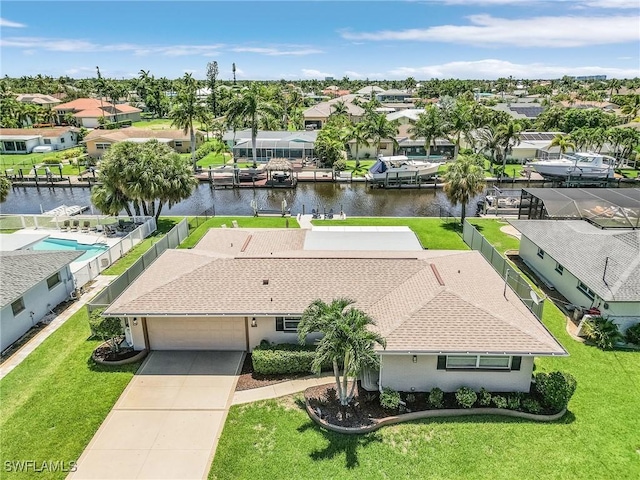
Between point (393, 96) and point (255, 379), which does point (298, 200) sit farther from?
point (393, 96)

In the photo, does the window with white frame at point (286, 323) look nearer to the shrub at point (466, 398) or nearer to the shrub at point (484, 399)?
the shrub at point (466, 398)

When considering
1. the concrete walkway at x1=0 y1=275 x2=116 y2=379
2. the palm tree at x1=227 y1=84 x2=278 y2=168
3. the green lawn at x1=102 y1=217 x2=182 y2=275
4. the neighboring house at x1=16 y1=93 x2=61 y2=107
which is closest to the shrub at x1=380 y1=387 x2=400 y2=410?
the concrete walkway at x1=0 y1=275 x2=116 y2=379

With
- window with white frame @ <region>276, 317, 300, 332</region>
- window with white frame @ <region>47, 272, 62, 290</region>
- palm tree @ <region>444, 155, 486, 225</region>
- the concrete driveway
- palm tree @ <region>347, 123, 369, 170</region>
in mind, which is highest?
palm tree @ <region>347, 123, 369, 170</region>

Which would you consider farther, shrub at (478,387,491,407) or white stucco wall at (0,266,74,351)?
white stucco wall at (0,266,74,351)

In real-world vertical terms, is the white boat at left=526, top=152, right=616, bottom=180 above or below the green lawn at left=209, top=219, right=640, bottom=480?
above

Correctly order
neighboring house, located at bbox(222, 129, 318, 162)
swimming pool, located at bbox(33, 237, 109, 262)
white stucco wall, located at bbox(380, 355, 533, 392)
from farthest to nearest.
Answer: neighboring house, located at bbox(222, 129, 318, 162), swimming pool, located at bbox(33, 237, 109, 262), white stucco wall, located at bbox(380, 355, 533, 392)

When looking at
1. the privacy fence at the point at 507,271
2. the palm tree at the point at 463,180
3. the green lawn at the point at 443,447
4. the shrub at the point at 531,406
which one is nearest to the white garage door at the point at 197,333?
the green lawn at the point at 443,447

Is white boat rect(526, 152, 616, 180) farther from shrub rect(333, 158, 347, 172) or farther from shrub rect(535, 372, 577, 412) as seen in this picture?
shrub rect(535, 372, 577, 412)

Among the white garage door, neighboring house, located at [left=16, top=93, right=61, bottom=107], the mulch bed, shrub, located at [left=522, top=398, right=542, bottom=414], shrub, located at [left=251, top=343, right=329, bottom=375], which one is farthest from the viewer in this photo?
neighboring house, located at [left=16, top=93, right=61, bottom=107]
